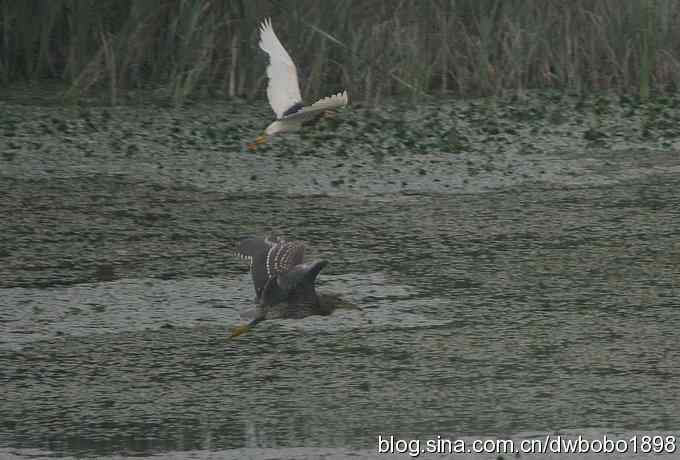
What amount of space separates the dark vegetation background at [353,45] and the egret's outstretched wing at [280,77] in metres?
1.15

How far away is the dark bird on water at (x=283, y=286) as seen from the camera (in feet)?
12.3

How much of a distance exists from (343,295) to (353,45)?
3.10 meters

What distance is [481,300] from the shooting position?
14.0 ft

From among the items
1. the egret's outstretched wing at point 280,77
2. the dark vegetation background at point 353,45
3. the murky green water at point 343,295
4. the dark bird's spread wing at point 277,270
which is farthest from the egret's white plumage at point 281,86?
the dark bird's spread wing at point 277,270

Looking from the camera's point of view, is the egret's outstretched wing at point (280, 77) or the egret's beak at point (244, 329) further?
the egret's outstretched wing at point (280, 77)

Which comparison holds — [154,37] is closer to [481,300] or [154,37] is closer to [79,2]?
[79,2]

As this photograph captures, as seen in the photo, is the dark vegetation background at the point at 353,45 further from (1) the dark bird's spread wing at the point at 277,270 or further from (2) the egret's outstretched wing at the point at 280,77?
(1) the dark bird's spread wing at the point at 277,270

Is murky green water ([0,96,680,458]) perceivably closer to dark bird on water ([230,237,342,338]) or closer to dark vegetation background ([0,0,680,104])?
dark bird on water ([230,237,342,338])

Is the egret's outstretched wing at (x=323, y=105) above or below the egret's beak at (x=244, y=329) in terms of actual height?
above

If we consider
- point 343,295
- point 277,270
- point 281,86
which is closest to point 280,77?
point 281,86

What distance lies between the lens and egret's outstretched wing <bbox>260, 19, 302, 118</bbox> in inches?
234

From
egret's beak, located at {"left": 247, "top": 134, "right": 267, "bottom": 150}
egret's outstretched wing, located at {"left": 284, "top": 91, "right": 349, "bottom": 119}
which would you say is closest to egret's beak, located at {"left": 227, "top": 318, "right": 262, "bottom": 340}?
egret's outstretched wing, located at {"left": 284, "top": 91, "right": 349, "bottom": 119}

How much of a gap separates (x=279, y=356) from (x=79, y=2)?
394 centimetres

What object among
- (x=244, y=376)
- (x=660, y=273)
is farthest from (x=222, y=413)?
(x=660, y=273)
